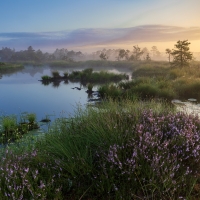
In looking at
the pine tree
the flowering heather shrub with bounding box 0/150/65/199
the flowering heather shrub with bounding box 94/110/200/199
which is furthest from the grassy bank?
the flowering heather shrub with bounding box 94/110/200/199

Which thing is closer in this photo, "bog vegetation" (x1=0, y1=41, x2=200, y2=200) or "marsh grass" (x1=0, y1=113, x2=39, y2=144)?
"bog vegetation" (x1=0, y1=41, x2=200, y2=200)

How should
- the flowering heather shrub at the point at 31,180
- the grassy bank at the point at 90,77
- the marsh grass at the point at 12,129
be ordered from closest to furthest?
the flowering heather shrub at the point at 31,180
the marsh grass at the point at 12,129
the grassy bank at the point at 90,77

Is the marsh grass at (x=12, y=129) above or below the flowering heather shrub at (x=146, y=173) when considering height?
below

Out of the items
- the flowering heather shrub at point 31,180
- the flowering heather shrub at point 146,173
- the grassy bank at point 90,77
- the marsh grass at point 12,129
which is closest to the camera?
the flowering heather shrub at point 31,180

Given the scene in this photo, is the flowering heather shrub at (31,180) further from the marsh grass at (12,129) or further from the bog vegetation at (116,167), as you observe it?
the marsh grass at (12,129)

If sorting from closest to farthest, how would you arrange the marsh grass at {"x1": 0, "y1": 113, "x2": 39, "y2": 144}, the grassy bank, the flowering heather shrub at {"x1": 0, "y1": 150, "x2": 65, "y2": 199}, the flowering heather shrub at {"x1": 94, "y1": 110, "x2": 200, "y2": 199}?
1. the flowering heather shrub at {"x1": 0, "y1": 150, "x2": 65, "y2": 199}
2. the flowering heather shrub at {"x1": 94, "y1": 110, "x2": 200, "y2": 199}
3. the marsh grass at {"x1": 0, "y1": 113, "x2": 39, "y2": 144}
4. the grassy bank

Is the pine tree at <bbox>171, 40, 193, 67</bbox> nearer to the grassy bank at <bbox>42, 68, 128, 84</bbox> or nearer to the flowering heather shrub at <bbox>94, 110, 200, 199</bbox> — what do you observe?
the grassy bank at <bbox>42, 68, 128, 84</bbox>

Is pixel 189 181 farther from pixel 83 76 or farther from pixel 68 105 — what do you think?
pixel 83 76

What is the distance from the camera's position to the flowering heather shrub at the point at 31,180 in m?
3.15

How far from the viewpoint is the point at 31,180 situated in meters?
3.46

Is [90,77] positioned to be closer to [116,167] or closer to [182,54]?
[182,54]

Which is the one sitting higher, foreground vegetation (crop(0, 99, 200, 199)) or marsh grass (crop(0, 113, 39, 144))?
foreground vegetation (crop(0, 99, 200, 199))

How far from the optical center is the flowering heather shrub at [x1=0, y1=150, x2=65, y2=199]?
124 inches

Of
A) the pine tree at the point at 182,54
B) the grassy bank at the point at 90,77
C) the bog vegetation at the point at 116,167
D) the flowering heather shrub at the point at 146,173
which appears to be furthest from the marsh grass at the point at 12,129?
the pine tree at the point at 182,54
